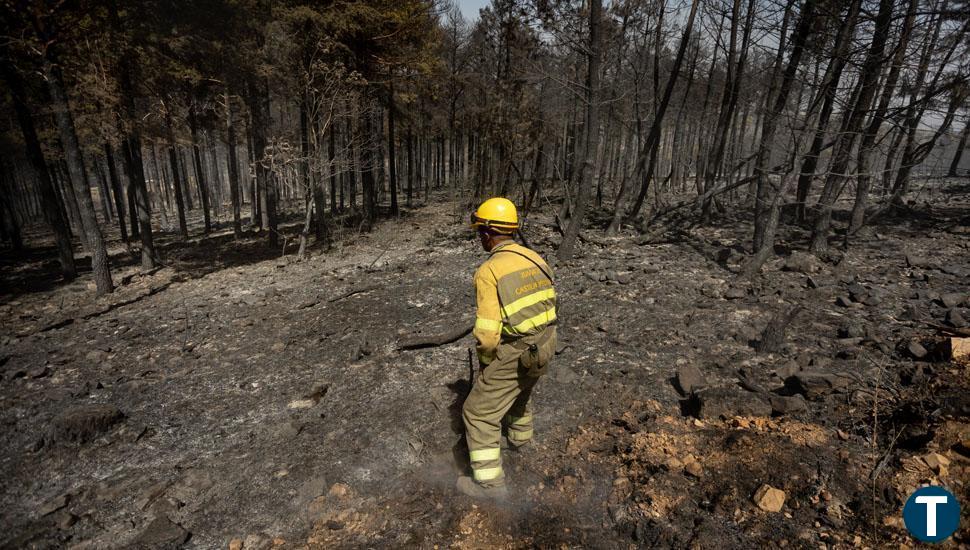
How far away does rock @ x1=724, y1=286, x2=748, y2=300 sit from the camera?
7145mm

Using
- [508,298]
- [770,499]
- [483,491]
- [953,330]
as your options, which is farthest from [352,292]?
[953,330]

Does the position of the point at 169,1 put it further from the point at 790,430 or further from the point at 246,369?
the point at 790,430

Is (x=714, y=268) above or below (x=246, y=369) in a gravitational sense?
above

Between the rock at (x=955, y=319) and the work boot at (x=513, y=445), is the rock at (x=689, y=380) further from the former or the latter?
the rock at (x=955, y=319)

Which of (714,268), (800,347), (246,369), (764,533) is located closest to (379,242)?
(246,369)

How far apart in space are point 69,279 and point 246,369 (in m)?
10.5

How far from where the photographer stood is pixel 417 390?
16.6 ft

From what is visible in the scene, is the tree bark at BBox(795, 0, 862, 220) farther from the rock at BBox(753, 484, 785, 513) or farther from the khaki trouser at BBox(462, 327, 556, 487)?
the khaki trouser at BBox(462, 327, 556, 487)

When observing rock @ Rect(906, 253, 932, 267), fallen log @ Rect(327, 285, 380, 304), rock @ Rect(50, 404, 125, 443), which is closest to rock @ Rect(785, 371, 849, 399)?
rock @ Rect(906, 253, 932, 267)

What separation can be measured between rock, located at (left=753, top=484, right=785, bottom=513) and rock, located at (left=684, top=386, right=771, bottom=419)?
1083 millimetres

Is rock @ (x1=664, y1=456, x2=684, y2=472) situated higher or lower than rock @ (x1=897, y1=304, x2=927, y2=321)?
lower

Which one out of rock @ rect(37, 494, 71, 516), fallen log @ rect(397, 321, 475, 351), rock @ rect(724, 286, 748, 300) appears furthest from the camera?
rock @ rect(724, 286, 748, 300)

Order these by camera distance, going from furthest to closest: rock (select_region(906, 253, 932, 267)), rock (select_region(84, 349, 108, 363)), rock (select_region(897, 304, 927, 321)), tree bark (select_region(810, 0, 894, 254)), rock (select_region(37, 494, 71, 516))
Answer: rock (select_region(906, 253, 932, 267)) < tree bark (select_region(810, 0, 894, 254)) < rock (select_region(84, 349, 108, 363)) < rock (select_region(897, 304, 927, 321)) < rock (select_region(37, 494, 71, 516))

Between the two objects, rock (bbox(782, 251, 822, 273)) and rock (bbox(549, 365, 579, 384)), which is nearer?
rock (bbox(549, 365, 579, 384))
